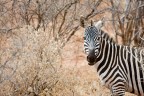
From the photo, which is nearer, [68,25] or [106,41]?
[106,41]

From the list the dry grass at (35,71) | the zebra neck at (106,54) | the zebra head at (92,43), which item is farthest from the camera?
the zebra neck at (106,54)

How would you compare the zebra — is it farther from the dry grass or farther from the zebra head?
the dry grass

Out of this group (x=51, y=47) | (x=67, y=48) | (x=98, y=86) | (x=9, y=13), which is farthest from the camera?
(x=67, y=48)

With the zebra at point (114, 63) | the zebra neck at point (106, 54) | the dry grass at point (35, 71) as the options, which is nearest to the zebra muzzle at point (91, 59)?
the zebra at point (114, 63)

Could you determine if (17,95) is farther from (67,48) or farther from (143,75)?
(67,48)

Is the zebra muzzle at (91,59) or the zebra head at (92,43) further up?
the zebra head at (92,43)

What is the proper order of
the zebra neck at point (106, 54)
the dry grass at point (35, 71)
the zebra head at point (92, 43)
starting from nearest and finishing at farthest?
the dry grass at point (35, 71) → the zebra head at point (92, 43) → the zebra neck at point (106, 54)

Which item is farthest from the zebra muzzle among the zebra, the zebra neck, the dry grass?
the dry grass

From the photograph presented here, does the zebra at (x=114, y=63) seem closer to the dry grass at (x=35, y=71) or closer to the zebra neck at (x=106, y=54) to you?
the zebra neck at (x=106, y=54)

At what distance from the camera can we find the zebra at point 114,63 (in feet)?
25.8

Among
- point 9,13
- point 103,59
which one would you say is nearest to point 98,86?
point 103,59

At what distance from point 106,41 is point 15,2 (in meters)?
2.51

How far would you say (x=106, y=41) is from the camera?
8.14 meters

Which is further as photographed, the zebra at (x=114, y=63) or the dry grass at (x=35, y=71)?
the zebra at (x=114, y=63)
